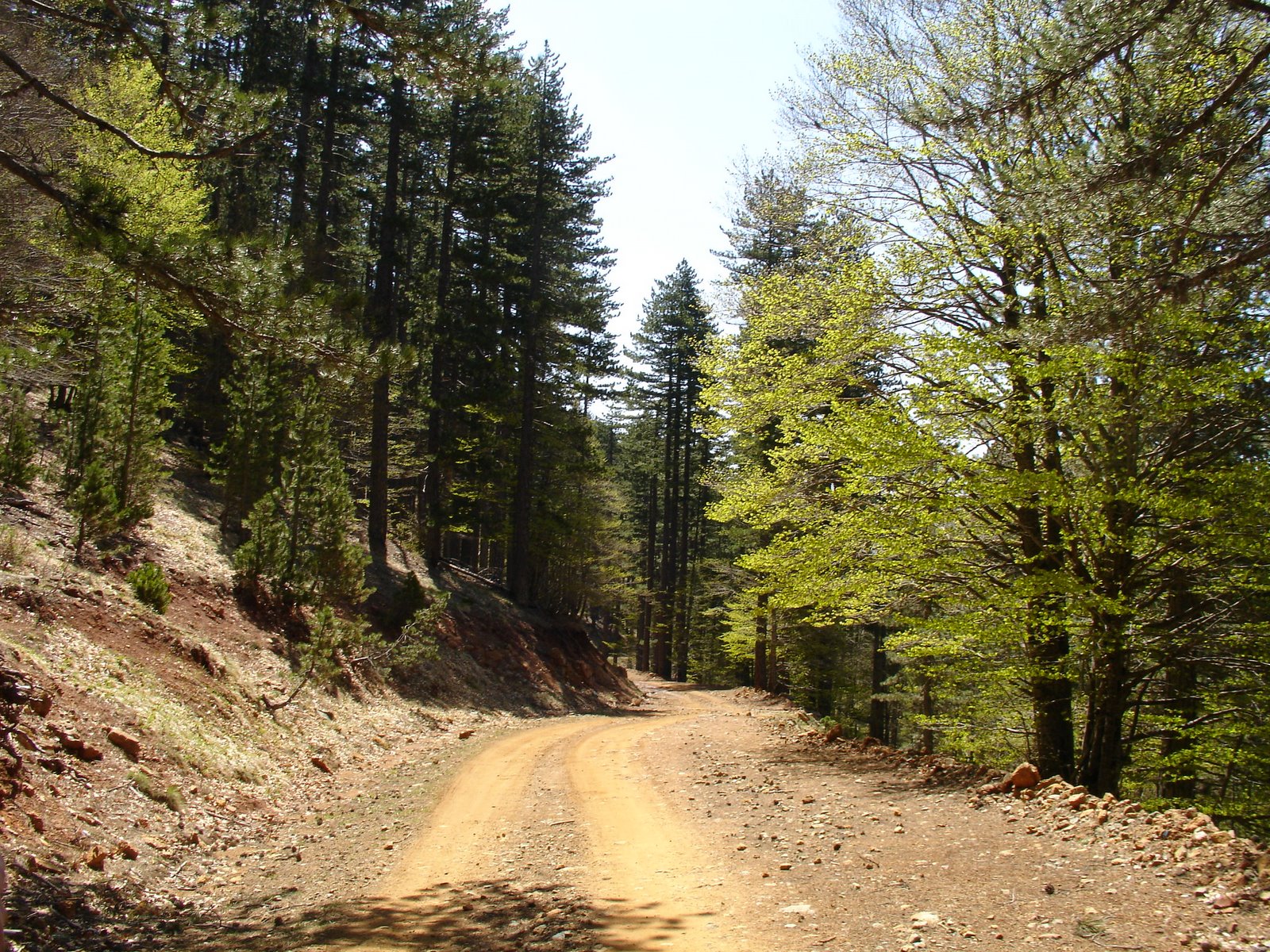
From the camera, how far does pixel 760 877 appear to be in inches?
254

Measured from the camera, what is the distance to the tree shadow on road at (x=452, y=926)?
202 inches

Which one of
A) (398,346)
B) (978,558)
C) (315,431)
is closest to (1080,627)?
(978,558)

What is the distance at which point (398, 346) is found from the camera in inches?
272

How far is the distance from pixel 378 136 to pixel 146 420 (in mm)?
18946

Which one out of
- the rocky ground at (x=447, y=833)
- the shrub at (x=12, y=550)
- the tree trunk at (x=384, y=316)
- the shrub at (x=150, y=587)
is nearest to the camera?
the rocky ground at (x=447, y=833)

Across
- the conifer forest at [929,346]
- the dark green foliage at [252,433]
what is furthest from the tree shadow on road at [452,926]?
the dark green foliage at [252,433]

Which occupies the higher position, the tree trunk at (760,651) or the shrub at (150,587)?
the shrub at (150,587)

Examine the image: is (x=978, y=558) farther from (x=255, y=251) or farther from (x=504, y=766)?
(x=255, y=251)

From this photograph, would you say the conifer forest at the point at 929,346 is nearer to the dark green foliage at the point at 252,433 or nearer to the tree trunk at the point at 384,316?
the dark green foliage at the point at 252,433

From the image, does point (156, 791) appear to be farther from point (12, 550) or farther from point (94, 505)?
point (94, 505)

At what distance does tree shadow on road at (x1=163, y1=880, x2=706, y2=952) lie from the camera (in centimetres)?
514

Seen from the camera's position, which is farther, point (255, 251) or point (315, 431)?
point (315, 431)

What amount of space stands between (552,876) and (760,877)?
5.82ft

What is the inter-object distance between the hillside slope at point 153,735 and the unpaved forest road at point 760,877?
1468 mm
